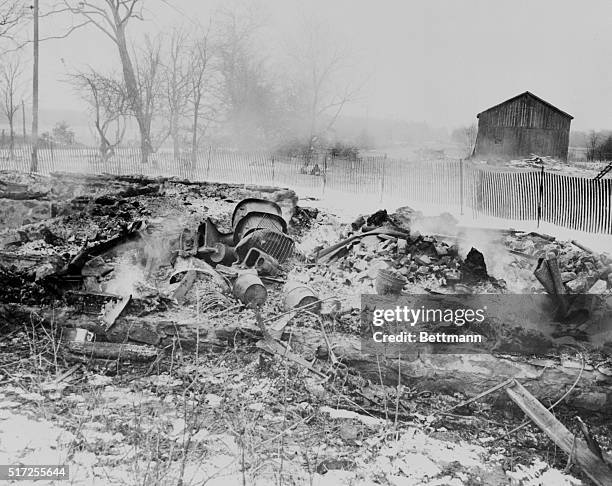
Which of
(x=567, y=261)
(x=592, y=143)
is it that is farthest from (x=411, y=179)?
(x=592, y=143)

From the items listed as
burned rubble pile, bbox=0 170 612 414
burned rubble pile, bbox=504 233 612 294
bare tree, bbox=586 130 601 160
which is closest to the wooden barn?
bare tree, bbox=586 130 601 160

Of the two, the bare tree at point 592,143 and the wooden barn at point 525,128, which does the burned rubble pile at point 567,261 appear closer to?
the wooden barn at point 525,128

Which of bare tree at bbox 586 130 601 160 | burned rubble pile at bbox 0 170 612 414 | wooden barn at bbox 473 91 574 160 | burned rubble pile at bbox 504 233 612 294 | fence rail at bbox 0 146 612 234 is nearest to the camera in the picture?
burned rubble pile at bbox 0 170 612 414

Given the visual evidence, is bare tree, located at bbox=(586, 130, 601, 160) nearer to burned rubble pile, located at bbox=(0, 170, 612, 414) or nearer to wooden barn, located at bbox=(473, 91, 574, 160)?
wooden barn, located at bbox=(473, 91, 574, 160)

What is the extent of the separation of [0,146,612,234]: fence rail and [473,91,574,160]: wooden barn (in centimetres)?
921

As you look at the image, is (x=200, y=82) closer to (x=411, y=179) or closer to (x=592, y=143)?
(x=411, y=179)

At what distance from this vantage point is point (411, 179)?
51.5ft

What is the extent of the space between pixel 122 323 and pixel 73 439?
1.57m

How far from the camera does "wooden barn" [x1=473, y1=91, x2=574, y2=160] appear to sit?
2583 centimetres

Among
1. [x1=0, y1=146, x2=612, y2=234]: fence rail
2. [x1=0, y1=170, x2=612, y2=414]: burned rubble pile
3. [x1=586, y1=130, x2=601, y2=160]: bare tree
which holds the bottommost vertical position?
[x1=0, y1=170, x2=612, y2=414]: burned rubble pile

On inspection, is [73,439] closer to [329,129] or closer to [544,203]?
[544,203]

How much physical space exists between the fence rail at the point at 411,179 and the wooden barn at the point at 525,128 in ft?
30.2

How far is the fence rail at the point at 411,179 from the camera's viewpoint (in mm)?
11375

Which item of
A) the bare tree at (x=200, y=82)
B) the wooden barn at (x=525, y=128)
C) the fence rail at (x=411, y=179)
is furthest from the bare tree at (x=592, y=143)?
the bare tree at (x=200, y=82)
